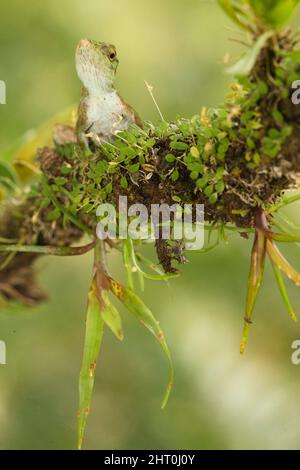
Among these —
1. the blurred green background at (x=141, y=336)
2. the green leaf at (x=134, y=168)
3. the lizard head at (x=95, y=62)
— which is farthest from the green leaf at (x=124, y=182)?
the blurred green background at (x=141, y=336)

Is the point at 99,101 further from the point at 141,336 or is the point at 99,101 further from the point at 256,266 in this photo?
the point at 141,336

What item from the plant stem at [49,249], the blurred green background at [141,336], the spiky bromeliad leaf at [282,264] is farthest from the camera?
the blurred green background at [141,336]

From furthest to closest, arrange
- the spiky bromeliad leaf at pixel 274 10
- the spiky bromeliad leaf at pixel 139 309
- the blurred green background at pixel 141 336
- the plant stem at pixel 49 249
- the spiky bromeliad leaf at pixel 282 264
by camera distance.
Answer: the blurred green background at pixel 141 336 < the plant stem at pixel 49 249 < the spiky bromeliad leaf at pixel 139 309 < the spiky bromeliad leaf at pixel 282 264 < the spiky bromeliad leaf at pixel 274 10

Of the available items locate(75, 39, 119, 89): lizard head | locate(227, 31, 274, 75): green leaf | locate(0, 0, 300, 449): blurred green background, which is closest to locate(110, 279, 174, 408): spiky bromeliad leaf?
locate(75, 39, 119, 89): lizard head

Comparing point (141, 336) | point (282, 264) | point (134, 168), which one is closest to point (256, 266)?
point (282, 264)

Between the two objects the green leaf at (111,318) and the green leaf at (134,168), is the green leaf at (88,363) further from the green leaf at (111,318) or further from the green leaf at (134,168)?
the green leaf at (134,168)

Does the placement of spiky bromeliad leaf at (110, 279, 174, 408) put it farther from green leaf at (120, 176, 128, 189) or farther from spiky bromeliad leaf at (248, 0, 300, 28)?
spiky bromeliad leaf at (248, 0, 300, 28)

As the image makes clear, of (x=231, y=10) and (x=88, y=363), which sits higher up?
(x=231, y=10)
